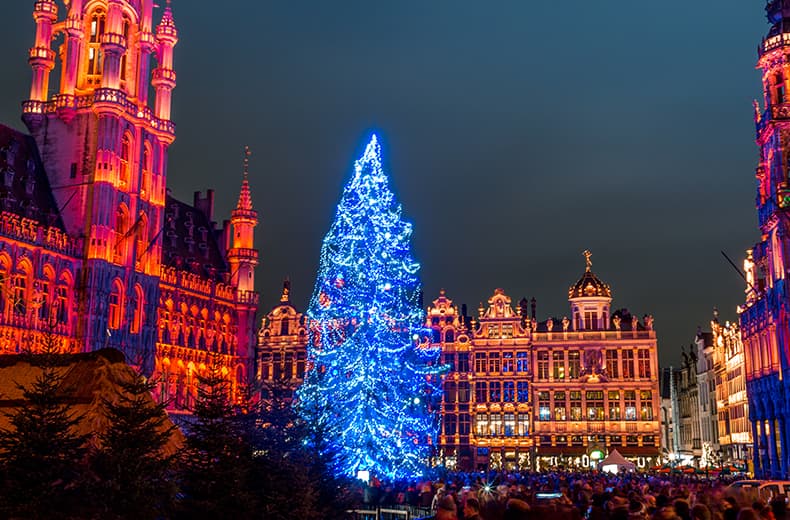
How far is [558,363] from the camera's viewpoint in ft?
240

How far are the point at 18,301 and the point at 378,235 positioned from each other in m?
23.4

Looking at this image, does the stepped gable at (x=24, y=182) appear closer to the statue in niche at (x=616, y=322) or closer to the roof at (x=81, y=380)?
the roof at (x=81, y=380)

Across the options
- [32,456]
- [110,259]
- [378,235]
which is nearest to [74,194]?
[110,259]

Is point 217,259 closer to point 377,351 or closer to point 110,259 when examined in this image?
point 110,259

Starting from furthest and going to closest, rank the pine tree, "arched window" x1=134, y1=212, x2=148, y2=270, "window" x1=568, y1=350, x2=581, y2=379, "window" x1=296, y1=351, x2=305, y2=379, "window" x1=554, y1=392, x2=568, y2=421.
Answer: "window" x1=296, y1=351, x2=305, y2=379 → "window" x1=568, y1=350, x2=581, y2=379 → "window" x1=554, y1=392, x2=568, y2=421 → "arched window" x1=134, y1=212, x2=148, y2=270 → the pine tree

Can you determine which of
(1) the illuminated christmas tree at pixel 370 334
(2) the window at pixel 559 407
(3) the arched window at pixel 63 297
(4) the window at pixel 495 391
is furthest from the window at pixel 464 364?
(1) the illuminated christmas tree at pixel 370 334

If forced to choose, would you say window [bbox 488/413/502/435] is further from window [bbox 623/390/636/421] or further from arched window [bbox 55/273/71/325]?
arched window [bbox 55/273/71/325]

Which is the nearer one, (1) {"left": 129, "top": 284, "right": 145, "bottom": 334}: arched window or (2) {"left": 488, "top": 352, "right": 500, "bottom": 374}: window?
(1) {"left": 129, "top": 284, "right": 145, "bottom": 334}: arched window

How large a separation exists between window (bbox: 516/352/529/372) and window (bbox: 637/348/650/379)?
957 cm

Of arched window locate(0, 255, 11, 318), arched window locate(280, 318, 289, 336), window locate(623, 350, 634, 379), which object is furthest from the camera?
arched window locate(280, 318, 289, 336)

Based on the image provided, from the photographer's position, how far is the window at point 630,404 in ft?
235

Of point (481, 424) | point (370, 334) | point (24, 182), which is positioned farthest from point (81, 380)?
point (481, 424)

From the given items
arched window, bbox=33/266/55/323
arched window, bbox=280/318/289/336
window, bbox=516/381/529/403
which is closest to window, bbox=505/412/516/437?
window, bbox=516/381/529/403

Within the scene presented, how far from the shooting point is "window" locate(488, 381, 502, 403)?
241 feet
